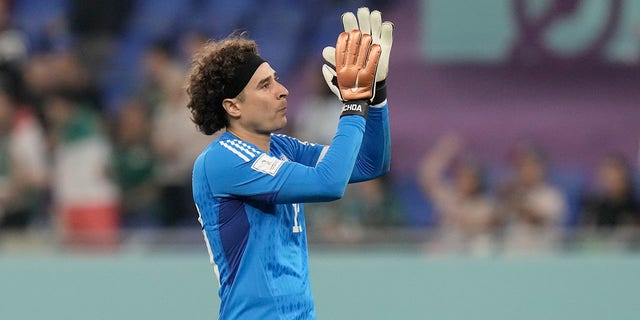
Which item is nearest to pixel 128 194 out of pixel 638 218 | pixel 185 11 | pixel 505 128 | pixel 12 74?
pixel 12 74

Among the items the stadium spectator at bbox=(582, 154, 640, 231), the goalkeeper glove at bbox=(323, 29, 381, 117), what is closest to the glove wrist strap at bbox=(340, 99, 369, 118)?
the goalkeeper glove at bbox=(323, 29, 381, 117)

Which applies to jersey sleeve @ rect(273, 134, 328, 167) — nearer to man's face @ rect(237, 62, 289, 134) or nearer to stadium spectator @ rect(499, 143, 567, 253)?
man's face @ rect(237, 62, 289, 134)

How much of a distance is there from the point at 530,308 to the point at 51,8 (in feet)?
14.9

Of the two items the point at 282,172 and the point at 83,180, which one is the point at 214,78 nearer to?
the point at 282,172

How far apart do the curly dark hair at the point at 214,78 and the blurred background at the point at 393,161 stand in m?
2.95

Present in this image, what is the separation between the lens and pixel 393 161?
812 centimetres

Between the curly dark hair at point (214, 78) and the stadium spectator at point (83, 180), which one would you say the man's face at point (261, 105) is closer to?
the curly dark hair at point (214, 78)

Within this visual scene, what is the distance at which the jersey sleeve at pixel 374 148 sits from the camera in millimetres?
4207

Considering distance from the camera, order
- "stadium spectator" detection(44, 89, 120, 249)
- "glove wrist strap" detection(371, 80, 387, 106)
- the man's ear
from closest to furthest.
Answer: the man's ear < "glove wrist strap" detection(371, 80, 387, 106) < "stadium spectator" detection(44, 89, 120, 249)

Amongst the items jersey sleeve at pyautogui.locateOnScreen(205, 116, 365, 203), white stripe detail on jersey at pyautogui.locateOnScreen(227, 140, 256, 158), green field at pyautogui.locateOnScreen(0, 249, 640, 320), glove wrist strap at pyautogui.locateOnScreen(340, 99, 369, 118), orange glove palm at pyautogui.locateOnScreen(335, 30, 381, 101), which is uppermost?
orange glove palm at pyautogui.locateOnScreen(335, 30, 381, 101)

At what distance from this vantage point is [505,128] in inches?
322

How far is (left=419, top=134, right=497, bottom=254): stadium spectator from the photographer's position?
22.6 feet

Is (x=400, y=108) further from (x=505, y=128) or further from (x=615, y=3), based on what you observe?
(x=615, y=3)

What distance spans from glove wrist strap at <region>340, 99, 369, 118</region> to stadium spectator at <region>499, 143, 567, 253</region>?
119 inches
